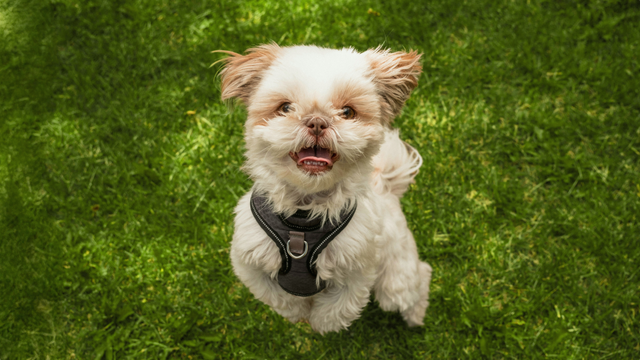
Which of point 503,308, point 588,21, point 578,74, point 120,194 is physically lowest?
point 503,308

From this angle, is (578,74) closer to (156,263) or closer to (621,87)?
(621,87)

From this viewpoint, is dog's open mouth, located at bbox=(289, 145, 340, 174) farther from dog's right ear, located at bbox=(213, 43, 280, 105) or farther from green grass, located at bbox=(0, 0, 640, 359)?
green grass, located at bbox=(0, 0, 640, 359)

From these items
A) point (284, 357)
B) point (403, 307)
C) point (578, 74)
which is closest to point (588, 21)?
point (578, 74)

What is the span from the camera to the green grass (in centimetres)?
353

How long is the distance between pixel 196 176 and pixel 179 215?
436mm

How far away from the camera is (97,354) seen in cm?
334

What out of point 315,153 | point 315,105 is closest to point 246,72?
point 315,105

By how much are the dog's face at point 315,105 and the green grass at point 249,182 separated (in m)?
1.90

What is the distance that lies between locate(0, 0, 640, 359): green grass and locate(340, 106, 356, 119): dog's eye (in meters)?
2.12

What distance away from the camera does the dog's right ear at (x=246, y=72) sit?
2.23m

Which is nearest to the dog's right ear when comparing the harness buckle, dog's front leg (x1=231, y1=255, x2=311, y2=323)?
the harness buckle

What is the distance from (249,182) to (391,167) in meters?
1.66

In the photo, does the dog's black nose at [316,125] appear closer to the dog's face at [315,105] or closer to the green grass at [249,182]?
the dog's face at [315,105]

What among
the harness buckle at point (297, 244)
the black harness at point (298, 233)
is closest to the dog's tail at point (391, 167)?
the black harness at point (298, 233)
